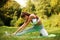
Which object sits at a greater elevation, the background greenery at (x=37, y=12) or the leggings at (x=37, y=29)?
the background greenery at (x=37, y=12)

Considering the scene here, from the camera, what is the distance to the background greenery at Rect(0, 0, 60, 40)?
4.00 meters

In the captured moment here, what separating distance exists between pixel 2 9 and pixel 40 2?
1.88 ft

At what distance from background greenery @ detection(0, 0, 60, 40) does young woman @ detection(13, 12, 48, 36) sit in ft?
0.19

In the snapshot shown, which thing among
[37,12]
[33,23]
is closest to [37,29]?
[33,23]

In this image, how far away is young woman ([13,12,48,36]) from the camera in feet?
12.9

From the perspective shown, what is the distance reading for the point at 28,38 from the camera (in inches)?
155

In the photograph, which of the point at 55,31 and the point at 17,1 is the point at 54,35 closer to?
the point at 55,31

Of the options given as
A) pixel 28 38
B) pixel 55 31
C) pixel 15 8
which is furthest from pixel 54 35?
pixel 15 8

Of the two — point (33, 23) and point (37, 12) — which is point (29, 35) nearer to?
point (33, 23)

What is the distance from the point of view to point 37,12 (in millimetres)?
3992

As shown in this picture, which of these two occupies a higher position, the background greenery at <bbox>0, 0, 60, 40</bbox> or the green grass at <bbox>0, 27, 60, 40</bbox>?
the background greenery at <bbox>0, 0, 60, 40</bbox>

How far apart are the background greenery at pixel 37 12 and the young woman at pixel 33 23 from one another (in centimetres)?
6

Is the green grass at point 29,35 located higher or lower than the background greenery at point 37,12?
lower

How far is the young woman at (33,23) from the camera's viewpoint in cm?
393
